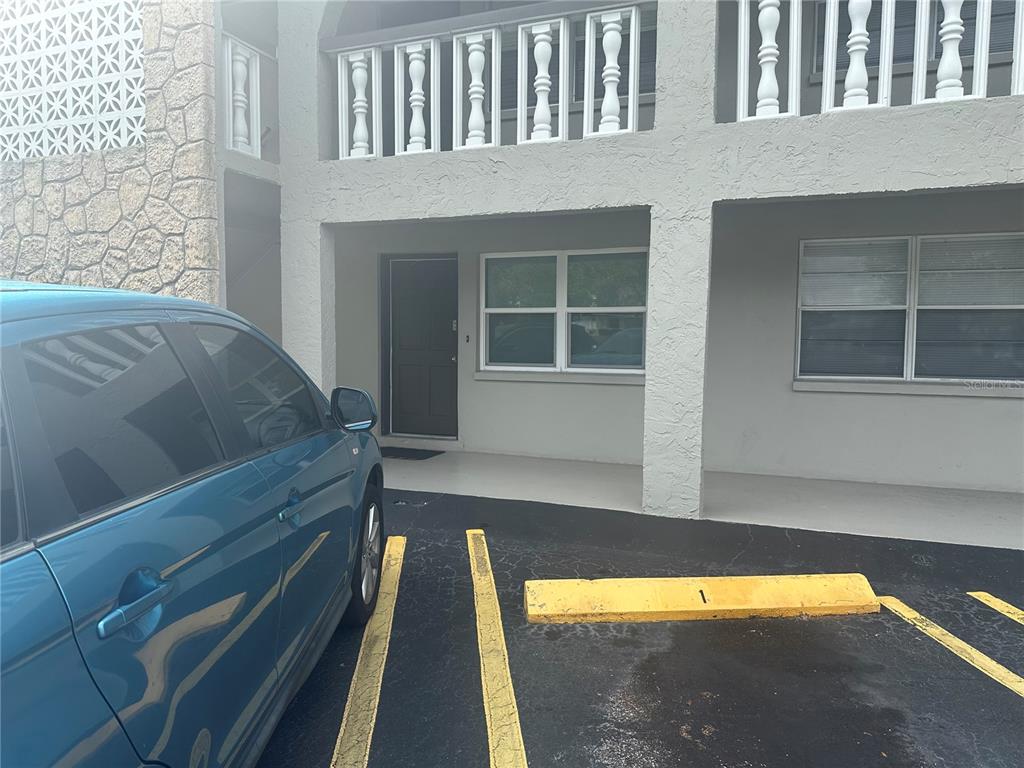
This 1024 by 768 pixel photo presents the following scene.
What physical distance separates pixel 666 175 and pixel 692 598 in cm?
325

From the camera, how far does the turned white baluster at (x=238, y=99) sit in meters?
5.82

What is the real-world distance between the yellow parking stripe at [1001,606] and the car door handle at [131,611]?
433cm

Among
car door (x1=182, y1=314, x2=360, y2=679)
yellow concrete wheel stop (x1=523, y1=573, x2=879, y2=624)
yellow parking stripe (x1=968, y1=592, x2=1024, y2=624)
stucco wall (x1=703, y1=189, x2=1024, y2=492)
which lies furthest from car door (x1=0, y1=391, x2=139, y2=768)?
stucco wall (x1=703, y1=189, x2=1024, y2=492)

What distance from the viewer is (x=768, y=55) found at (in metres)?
4.91

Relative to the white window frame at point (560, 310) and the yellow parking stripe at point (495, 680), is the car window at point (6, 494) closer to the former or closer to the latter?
the yellow parking stripe at point (495, 680)

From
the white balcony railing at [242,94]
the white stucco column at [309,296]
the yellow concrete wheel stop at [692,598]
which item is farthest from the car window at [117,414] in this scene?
the white balcony railing at [242,94]

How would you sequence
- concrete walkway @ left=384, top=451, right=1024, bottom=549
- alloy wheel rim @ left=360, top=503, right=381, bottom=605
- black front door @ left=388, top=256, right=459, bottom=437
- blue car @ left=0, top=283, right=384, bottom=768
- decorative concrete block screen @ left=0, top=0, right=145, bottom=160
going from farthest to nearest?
black front door @ left=388, top=256, right=459, bottom=437, decorative concrete block screen @ left=0, top=0, right=145, bottom=160, concrete walkway @ left=384, top=451, right=1024, bottom=549, alloy wheel rim @ left=360, top=503, right=381, bottom=605, blue car @ left=0, top=283, right=384, bottom=768

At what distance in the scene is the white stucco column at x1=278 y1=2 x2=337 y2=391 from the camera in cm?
611

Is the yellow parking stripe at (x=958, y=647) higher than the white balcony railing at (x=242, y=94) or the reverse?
the reverse

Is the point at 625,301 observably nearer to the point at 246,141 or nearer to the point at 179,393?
the point at 246,141

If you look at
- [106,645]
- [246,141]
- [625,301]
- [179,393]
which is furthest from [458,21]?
→ [106,645]

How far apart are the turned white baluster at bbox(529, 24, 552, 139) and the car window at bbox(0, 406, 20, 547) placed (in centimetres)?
492

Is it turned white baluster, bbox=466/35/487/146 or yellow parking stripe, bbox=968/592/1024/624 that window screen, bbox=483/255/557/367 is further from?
yellow parking stripe, bbox=968/592/1024/624

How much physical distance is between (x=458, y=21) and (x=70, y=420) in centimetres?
534
